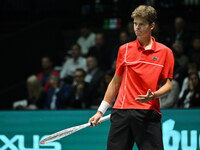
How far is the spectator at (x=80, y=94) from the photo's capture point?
7484 millimetres

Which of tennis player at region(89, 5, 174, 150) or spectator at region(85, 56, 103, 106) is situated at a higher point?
tennis player at region(89, 5, 174, 150)

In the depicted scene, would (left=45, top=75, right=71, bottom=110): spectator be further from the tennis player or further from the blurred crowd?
the tennis player

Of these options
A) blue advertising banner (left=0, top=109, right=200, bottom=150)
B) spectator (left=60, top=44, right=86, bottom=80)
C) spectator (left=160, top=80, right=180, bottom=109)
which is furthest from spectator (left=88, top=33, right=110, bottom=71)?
blue advertising banner (left=0, top=109, right=200, bottom=150)

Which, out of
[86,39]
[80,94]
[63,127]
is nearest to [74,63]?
[86,39]

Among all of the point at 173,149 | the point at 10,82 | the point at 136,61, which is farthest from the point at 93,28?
the point at 136,61

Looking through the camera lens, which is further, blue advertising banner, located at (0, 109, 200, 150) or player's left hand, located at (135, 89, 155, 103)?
blue advertising banner, located at (0, 109, 200, 150)

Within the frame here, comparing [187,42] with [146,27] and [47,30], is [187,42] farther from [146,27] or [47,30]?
[146,27]

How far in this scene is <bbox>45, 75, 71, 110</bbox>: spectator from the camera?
766 cm

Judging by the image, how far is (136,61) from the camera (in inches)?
142

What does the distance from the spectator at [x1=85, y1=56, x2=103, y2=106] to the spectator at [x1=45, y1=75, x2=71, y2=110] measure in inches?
16.8

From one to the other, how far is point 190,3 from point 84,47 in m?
3.27

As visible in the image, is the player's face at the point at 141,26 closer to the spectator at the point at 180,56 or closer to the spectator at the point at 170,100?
the spectator at the point at 170,100

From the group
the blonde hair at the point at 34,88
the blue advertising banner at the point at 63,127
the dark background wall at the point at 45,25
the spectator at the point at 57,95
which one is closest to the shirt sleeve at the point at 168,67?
the blue advertising banner at the point at 63,127

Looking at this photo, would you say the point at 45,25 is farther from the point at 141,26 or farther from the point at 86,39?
the point at 141,26
